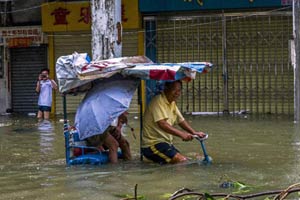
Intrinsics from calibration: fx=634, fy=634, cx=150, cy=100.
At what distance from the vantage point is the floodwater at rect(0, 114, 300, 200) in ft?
21.3

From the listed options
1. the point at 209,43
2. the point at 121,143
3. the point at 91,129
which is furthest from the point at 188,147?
the point at 209,43

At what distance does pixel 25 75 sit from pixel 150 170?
13.2 metres

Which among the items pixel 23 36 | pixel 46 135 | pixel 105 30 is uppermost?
pixel 23 36

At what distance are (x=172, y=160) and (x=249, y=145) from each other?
266cm

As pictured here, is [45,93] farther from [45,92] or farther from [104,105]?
[104,105]

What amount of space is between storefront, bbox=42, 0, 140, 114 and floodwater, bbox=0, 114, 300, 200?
6.63 m

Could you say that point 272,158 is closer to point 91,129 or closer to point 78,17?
point 91,129

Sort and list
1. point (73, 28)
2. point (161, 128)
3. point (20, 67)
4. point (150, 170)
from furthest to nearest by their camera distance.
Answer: point (20, 67), point (73, 28), point (161, 128), point (150, 170)

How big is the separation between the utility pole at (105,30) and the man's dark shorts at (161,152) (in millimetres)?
Answer: 2889

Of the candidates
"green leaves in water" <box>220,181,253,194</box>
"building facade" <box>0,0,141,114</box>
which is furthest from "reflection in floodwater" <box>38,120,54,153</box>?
"green leaves in water" <box>220,181,253,194</box>

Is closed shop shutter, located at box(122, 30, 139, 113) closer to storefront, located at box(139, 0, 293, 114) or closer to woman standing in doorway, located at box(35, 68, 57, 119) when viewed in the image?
storefront, located at box(139, 0, 293, 114)

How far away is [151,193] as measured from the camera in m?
6.29

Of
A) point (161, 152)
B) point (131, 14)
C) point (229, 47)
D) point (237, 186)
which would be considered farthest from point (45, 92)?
point (237, 186)

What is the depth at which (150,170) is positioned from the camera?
307 inches
